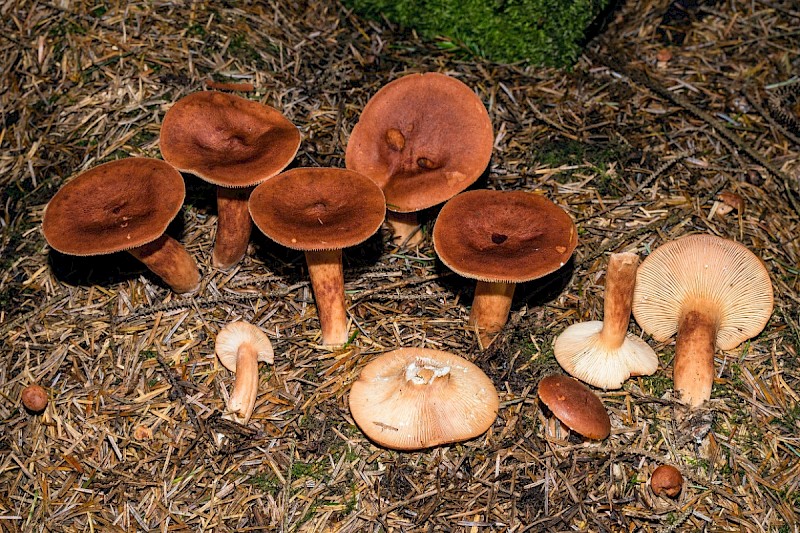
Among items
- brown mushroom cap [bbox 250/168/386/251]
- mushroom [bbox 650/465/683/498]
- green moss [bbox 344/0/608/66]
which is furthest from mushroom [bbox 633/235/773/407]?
green moss [bbox 344/0/608/66]

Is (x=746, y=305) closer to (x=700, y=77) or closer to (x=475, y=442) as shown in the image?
(x=475, y=442)

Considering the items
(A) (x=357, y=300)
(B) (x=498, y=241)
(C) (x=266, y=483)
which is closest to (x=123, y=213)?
(A) (x=357, y=300)

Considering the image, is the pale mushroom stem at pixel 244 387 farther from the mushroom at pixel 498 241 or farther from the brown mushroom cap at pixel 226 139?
the mushroom at pixel 498 241

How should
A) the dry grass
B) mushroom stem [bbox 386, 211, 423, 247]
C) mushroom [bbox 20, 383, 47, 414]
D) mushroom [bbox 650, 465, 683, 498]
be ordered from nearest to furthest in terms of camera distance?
mushroom [bbox 650, 465, 683, 498] < the dry grass < mushroom [bbox 20, 383, 47, 414] < mushroom stem [bbox 386, 211, 423, 247]

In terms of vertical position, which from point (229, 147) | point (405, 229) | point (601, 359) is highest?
point (229, 147)

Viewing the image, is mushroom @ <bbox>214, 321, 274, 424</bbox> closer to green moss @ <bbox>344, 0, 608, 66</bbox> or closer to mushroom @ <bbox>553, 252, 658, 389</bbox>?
mushroom @ <bbox>553, 252, 658, 389</bbox>

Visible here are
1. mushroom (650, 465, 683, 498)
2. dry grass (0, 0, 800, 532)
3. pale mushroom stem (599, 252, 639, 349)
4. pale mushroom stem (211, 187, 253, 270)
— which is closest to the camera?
mushroom (650, 465, 683, 498)

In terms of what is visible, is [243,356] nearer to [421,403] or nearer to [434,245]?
[421,403]

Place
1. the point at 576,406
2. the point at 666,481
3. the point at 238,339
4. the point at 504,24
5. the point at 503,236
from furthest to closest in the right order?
the point at 504,24 → the point at 238,339 → the point at 503,236 → the point at 576,406 → the point at 666,481
